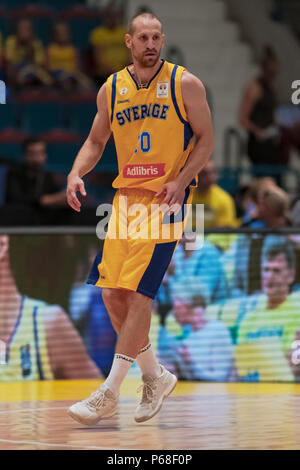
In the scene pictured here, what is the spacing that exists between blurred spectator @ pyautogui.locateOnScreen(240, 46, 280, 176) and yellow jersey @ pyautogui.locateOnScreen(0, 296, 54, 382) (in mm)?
5521

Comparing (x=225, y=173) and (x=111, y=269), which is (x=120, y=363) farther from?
(x=225, y=173)

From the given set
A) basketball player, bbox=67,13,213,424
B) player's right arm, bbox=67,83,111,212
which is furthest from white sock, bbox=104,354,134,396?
player's right arm, bbox=67,83,111,212

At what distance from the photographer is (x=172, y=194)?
5.75m

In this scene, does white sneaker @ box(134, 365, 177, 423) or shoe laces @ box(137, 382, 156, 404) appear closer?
white sneaker @ box(134, 365, 177, 423)

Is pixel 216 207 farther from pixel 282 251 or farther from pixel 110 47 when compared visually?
pixel 110 47

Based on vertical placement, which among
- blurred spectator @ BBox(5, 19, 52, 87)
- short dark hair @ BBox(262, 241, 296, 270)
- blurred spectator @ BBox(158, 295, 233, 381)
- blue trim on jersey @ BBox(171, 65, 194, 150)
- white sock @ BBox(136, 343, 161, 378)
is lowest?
white sock @ BBox(136, 343, 161, 378)

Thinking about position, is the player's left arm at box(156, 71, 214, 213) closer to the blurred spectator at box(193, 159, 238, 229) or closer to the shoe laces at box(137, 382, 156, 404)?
the shoe laces at box(137, 382, 156, 404)

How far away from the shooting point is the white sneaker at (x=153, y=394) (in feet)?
19.5

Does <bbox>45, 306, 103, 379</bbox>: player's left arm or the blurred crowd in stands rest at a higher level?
the blurred crowd in stands

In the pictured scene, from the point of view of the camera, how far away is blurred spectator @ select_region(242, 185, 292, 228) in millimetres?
9219

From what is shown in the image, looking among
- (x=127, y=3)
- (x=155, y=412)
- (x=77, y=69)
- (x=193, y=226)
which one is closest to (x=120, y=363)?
(x=155, y=412)

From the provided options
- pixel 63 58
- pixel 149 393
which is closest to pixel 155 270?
pixel 149 393

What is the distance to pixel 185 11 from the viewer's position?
635 inches

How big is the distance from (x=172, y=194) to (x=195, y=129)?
17.5 inches
